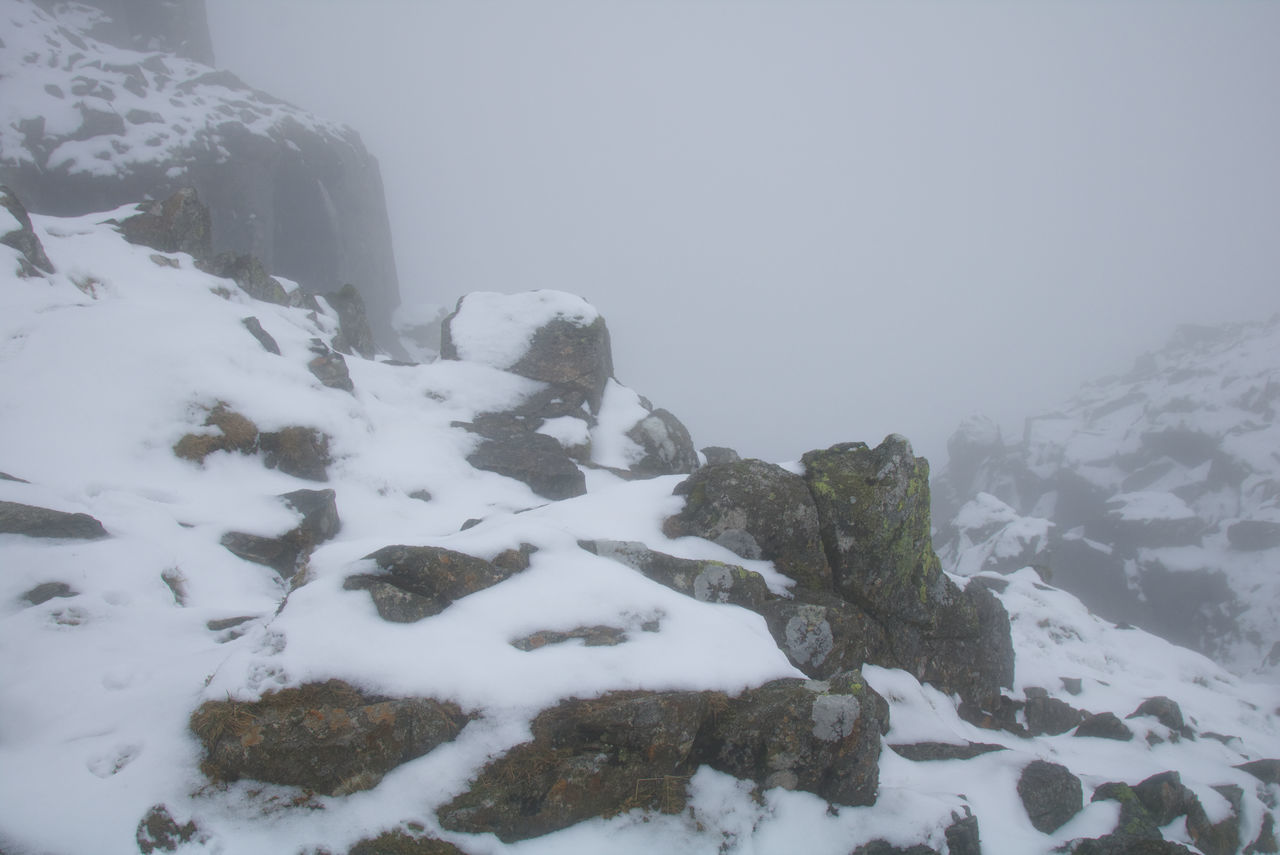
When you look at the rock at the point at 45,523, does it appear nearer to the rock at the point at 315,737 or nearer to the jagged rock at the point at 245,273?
the rock at the point at 315,737

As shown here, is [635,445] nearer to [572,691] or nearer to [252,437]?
[252,437]

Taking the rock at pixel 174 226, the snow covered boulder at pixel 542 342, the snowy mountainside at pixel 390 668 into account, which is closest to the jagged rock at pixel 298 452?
the snowy mountainside at pixel 390 668

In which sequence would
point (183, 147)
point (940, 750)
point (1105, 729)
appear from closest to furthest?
point (940, 750) < point (1105, 729) < point (183, 147)

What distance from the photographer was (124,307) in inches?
731

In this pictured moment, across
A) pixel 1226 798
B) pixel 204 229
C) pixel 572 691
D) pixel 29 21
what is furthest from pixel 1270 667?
pixel 29 21

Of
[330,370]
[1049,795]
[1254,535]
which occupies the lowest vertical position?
[1254,535]

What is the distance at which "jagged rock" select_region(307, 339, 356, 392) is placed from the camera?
22438 mm

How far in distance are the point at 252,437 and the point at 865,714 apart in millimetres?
17828

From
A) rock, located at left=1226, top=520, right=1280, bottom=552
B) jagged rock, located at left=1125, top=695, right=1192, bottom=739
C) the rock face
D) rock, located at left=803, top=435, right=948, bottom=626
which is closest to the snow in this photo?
rock, located at left=803, top=435, right=948, bottom=626

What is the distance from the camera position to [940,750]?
34.2ft

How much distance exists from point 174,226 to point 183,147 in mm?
27226

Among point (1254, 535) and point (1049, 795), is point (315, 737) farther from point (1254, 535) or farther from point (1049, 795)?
point (1254, 535)

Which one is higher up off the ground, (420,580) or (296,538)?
(420,580)

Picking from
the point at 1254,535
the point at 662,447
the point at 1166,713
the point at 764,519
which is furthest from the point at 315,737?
the point at 1254,535
